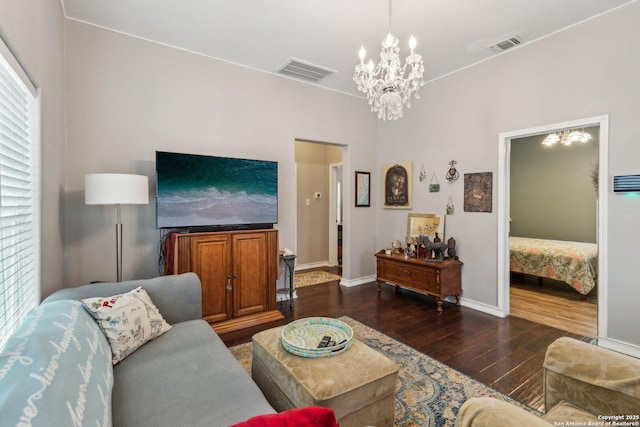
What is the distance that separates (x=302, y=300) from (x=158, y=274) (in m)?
1.80

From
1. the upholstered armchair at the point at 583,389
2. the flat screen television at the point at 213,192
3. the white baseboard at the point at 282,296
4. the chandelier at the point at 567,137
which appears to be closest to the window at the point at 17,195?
the flat screen television at the point at 213,192

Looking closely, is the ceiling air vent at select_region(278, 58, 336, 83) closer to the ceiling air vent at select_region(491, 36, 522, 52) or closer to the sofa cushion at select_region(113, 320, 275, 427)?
the ceiling air vent at select_region(491, 36, 522, 52)

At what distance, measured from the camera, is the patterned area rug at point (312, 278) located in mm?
4850

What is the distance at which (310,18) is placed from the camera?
9.06 ft

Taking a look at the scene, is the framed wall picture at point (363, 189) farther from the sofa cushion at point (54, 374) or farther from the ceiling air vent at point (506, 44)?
the sofa cushion at point (54, 374)

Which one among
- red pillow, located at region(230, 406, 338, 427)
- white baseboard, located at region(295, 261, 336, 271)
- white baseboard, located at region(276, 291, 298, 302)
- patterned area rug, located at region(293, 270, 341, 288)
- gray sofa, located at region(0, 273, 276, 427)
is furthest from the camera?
white baseboard, located at region(295, 261, 336, 271)

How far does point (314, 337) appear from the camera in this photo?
1889 mm

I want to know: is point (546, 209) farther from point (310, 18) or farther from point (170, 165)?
point (170, 165)

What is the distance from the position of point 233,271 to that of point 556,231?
596 cm

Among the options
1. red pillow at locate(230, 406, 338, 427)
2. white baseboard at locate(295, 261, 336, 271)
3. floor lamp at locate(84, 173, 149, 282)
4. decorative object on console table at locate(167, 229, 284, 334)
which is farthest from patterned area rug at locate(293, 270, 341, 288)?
red pillow at locate(230, 406, 338, 427)

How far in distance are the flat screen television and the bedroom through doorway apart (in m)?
2.94

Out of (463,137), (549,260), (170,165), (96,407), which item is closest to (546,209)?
(549,260)

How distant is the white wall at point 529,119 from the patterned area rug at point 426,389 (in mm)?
1614

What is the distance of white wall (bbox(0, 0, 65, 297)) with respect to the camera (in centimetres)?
151
